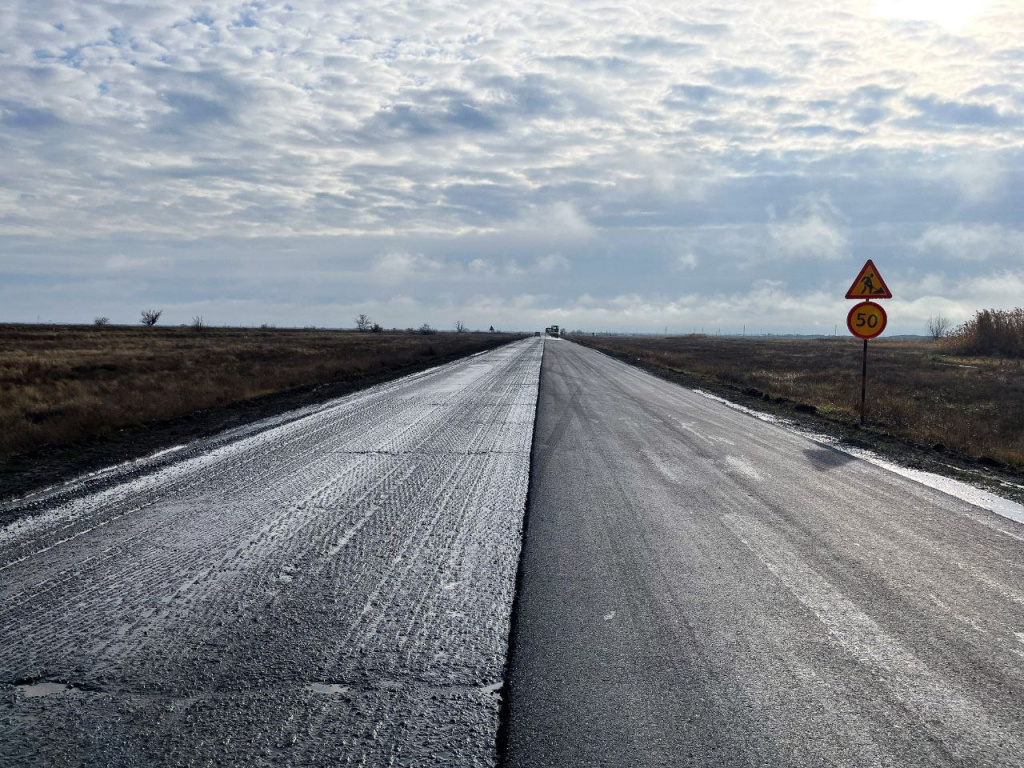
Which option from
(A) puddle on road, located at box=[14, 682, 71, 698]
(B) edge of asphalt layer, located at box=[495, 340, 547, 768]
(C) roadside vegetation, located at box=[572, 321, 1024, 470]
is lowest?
(A) puddle on road, located at box=[14, 682, 71, 698]

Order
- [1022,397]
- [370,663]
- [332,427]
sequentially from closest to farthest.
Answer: [370,663] → [332,427] → [1022,397]

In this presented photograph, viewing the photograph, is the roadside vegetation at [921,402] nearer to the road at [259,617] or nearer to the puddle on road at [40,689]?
the road at [259,617]

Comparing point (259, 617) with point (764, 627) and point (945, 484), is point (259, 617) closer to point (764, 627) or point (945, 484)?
point (764, 627)

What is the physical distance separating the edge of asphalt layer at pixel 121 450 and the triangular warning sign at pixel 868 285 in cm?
1129

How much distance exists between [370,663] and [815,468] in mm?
7570

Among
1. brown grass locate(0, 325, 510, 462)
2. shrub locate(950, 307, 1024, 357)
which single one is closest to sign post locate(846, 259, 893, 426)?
brown grass locate(0, 325, 510, 462)

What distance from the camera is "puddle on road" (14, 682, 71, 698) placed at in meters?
3.58

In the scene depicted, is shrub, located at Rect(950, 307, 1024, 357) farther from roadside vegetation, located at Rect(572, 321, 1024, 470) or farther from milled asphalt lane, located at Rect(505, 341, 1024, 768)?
milled asphalt lane, located at Rect(505, 341, 1024, 768)

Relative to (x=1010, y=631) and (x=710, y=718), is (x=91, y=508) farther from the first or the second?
(x=1010, y=631)

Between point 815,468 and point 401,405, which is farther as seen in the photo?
point 401,405

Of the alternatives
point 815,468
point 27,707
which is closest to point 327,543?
point 27,707

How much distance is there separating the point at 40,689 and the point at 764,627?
371 centimetres

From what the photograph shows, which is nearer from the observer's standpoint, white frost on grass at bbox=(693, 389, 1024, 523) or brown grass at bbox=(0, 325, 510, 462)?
white frost on grass at bbox=(693, 389, 1024, 523)

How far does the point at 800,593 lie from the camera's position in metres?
5.01
